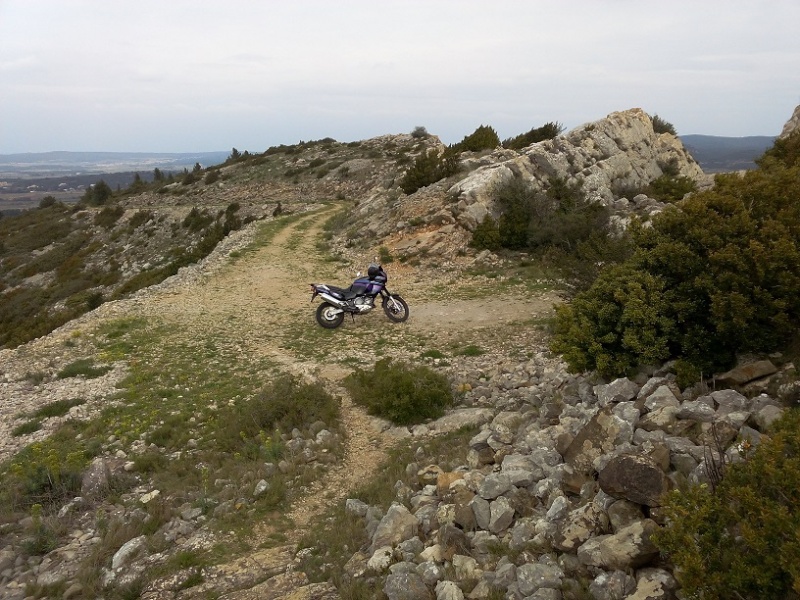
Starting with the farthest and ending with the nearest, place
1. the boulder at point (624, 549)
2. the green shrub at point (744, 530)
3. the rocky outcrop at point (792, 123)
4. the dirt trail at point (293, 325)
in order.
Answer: the rocky outcrop at point (792, 123) < the dirt trail at point (293, 325) < the boulder at point (624, 549) < the green shrub at point (744, 530)

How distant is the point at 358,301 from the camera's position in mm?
12328

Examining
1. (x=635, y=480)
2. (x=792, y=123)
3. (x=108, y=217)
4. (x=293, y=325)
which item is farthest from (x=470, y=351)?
(x=108, y=217)

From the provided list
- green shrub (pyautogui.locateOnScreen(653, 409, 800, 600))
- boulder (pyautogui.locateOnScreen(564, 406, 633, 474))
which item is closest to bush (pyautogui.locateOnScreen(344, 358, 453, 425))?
boulder (pyautogui.locateOnScreen(564, 406, 633, 474))

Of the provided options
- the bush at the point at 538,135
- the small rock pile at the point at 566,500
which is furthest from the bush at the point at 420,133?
the small rock pile at the point at 566,500

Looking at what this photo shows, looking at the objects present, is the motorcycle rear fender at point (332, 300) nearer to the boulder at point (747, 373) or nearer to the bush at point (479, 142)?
the boulder at point (747, 373)

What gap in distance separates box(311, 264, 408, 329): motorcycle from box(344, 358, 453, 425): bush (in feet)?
11.8

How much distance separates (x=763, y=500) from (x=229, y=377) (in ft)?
28.7

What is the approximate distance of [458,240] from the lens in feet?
59.2

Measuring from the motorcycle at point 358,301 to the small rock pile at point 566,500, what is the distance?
6.56m

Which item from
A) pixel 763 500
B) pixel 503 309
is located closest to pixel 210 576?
pixel 763 500

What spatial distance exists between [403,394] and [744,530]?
5266 millimetres

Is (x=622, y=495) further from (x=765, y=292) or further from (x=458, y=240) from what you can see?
(x=458, y=240)

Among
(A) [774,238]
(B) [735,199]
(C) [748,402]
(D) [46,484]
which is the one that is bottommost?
(D) [46,484]

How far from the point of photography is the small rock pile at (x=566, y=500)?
3545 mm
